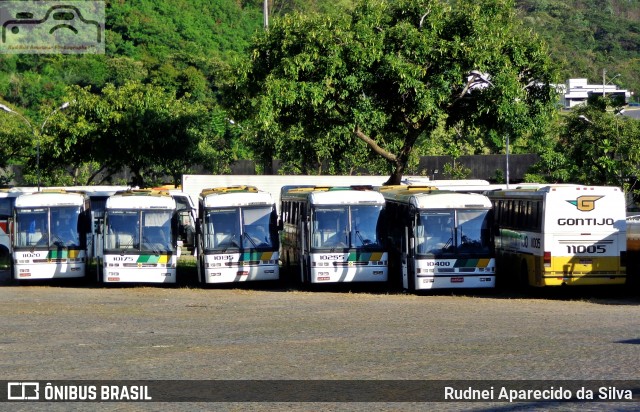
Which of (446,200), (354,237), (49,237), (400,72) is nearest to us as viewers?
(446,200)

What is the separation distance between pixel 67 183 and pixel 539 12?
357 feet

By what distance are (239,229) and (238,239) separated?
28 centimetres

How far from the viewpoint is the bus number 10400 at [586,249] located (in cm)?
2486

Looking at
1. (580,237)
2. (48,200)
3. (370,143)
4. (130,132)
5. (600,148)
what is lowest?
(580,237)

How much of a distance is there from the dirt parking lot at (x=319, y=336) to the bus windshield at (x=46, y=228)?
10.5 feet

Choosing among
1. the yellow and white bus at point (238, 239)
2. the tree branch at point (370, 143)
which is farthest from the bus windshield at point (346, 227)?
the tree branch at point (370, 143)

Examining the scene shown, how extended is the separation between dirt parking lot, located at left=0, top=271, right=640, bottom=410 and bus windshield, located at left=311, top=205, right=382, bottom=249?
4.54 feet

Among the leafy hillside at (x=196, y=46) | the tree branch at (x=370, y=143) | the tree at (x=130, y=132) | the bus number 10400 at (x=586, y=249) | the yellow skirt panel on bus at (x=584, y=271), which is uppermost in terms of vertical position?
the leafy hillside at (x=196, y=46)

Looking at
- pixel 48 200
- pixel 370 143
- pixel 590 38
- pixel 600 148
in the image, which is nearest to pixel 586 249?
pixel 370 143

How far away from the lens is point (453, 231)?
25.8 metres

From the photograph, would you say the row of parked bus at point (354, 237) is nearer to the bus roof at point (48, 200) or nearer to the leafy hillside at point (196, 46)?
the bus roof at point (48, 200)

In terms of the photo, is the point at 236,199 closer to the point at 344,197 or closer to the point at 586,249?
the point at 344,197

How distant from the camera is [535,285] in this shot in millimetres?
25516

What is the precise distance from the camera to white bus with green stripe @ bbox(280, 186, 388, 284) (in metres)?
26.7
